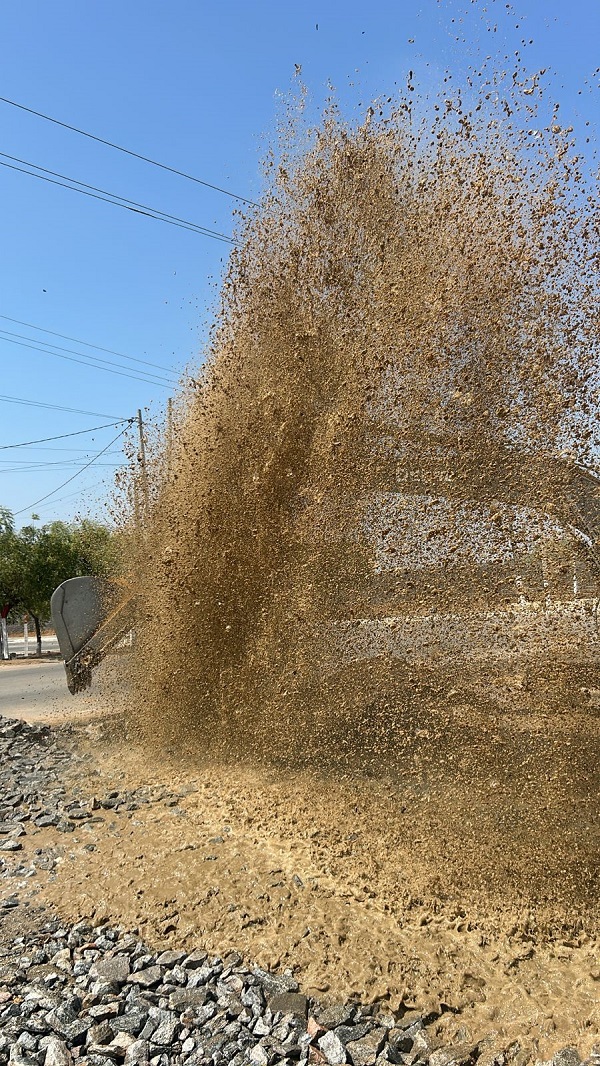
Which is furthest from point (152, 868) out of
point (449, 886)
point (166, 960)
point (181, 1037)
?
point (449, 886)

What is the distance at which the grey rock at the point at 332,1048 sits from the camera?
283 cm

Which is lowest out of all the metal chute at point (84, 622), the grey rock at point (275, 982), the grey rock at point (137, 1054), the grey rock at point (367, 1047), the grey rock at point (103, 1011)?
the grey rock at point (367, 1047)

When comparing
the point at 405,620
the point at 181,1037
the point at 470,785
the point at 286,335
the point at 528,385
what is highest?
the point at 286,335

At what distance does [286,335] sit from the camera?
5.38 m

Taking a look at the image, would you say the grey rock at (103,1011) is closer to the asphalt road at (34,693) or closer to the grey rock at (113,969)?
the grey rock at (113,969)

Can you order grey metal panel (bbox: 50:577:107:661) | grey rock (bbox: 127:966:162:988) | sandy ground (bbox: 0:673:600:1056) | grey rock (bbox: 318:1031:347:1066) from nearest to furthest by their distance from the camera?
grey rock (bbox: 318:1031:347:1066) → sandy ground (bbox: 0:673:600:1056) → grey rock (bbox: 127:966:162:988) → grey metal panel (bbox: 50:577:107:661)

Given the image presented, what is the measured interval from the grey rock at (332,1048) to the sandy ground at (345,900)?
0.26 metres

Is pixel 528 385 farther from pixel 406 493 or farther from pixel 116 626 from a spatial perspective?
pixel 116 626

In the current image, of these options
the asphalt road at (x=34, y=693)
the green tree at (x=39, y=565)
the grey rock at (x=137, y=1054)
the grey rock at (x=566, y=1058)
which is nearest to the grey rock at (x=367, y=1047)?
the grey rock at (x=566, y=1058)

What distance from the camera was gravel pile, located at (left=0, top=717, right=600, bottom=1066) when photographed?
2.87 metres

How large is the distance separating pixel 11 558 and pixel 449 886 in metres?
24.5

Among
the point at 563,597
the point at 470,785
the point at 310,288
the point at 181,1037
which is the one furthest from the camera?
the point at 310,288

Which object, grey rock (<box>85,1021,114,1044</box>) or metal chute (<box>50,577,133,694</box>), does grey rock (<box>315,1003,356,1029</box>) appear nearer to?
grey rock (<box>85,1021,114,1044</box>)

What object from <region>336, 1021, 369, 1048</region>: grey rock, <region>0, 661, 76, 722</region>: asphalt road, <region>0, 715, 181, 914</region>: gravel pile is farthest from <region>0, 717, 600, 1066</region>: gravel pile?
<region>0, 661, 76, 722</region>: asphalt road
